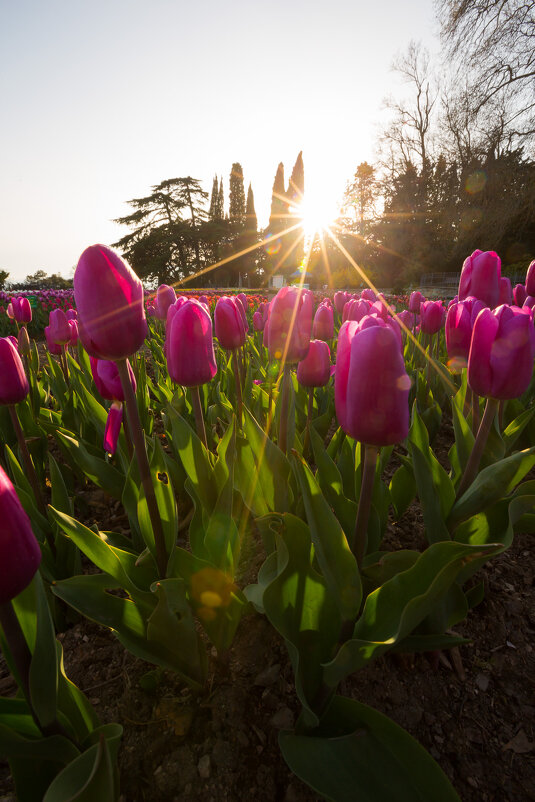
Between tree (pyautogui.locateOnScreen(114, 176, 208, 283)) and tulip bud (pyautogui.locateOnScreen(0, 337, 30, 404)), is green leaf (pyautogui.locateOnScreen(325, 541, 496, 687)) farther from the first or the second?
tree (pyautogui.locateOnScreen(114, 176, 208, 283))

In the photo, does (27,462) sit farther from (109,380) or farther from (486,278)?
(486,278)

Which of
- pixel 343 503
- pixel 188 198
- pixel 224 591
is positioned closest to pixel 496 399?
pixel 343 503

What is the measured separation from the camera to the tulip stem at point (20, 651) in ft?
2.37

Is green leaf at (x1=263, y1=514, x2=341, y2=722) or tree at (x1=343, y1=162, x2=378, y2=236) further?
tree at (x1=343, y1=162, x2=378, y2=236)

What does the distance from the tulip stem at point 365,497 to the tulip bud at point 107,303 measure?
0.61 metres

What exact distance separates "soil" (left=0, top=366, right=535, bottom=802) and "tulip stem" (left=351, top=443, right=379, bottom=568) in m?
0.45

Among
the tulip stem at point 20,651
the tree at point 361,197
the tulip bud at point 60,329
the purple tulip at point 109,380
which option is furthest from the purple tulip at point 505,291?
the tree at point 361,197

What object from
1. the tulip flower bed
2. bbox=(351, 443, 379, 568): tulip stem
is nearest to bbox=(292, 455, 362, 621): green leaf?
the tulip flower bed

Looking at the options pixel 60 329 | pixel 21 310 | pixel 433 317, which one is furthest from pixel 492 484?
pixel 21 310

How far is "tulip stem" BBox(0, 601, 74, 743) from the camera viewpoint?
723 millimetres

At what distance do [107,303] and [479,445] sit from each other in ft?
3.67

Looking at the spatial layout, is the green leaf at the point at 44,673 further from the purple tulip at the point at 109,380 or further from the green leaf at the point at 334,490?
the green leaf at the point at 334,490

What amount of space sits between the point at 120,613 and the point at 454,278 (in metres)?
29.1

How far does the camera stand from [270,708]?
3.88 ft
